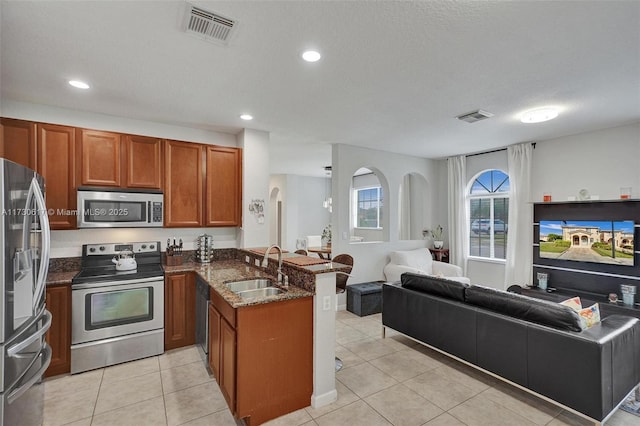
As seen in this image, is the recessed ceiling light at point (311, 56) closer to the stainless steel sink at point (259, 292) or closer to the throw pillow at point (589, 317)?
the stainless steel sink at point (259, 292)

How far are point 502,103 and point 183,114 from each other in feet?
12.0

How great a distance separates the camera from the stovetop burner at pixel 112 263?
3189mm

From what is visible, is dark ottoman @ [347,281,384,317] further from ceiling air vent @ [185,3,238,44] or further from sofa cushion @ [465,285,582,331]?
ceiling air vent @ [185,3,238,44]

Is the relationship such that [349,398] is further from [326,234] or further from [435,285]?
[326,234]

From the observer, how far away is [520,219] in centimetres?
509

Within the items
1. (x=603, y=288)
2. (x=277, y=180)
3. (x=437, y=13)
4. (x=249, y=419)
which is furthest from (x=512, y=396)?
(x=277, y=180)

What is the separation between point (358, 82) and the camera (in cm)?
278

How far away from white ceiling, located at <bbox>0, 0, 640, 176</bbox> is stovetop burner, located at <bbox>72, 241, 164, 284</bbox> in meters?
1.60

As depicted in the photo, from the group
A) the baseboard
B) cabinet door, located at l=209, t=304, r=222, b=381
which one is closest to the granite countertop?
cabinet door, located at l=209, t=304, r=222, b=381

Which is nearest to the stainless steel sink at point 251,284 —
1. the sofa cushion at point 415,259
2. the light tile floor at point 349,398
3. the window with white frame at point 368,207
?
the light tile floor at point 349,398

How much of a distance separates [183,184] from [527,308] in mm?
3968

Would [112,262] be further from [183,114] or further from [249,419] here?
[249,419]

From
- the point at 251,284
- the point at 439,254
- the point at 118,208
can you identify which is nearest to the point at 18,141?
the point at 118,208

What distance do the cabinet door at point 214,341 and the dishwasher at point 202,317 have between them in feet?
0.70
